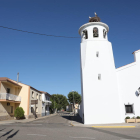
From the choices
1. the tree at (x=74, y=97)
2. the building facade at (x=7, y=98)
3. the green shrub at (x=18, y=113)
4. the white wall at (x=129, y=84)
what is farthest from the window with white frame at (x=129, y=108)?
the tree at (x=74, y=97)

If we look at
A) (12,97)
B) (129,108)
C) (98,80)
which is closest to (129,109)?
(129,108)

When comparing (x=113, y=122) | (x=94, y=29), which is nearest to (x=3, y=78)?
(x=94, y=29)

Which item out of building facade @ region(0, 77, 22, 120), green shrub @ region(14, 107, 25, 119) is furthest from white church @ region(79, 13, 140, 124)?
green shrub @ region(14, 107, 25, 119)

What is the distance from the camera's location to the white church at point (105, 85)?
1622cm

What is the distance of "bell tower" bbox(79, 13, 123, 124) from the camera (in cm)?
1617

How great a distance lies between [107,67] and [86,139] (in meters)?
10.8

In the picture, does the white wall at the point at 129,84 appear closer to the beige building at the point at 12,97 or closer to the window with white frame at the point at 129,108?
the window with white frame at the point at 129,108

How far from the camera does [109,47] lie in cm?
1833

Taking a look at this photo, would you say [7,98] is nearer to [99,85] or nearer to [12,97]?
[12,97]

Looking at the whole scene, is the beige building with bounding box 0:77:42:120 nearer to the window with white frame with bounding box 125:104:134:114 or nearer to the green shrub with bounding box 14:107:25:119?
the green shrub with bounding box 14:107:25:119

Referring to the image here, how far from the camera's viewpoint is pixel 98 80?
17.0 m

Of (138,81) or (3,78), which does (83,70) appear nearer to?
(138,81)

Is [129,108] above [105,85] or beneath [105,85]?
beneath

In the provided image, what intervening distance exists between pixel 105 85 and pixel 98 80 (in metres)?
0.95
